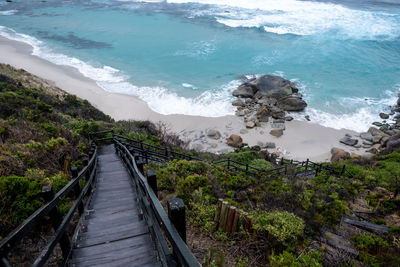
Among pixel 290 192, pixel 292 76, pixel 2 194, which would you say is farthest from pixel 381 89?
pixel 2 194

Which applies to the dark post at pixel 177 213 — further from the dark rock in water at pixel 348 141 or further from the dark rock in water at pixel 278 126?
the dark rock in water at pixel 348 141

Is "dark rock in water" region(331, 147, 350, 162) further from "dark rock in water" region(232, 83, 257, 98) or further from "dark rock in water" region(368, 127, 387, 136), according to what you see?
"dark rock in water" region(232, 83, 257, 98)

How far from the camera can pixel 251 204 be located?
7.36 m

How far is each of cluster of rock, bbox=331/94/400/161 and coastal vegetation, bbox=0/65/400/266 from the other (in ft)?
26.2

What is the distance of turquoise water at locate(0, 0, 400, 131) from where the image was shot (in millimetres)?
28625

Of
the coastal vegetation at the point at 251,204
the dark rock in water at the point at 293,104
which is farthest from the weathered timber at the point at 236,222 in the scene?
the dark rock in water at the point at 293,104

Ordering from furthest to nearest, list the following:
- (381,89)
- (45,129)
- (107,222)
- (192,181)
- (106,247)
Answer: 1. (381,89)
2. (45,129)
3. (192,181)
4. (107,222)
5. (106,247)

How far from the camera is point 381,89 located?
3083 cm

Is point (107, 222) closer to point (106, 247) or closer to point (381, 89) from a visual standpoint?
point (106, 247)

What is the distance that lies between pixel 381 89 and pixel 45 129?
116ft

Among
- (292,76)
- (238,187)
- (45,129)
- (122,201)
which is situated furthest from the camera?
(292,76)

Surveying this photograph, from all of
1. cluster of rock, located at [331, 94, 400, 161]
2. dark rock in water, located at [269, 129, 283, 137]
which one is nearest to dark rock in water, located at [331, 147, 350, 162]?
cluster of rock, located at [331, 94, 400, 161]

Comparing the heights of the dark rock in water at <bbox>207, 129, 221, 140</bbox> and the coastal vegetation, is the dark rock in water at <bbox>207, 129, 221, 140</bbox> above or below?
above

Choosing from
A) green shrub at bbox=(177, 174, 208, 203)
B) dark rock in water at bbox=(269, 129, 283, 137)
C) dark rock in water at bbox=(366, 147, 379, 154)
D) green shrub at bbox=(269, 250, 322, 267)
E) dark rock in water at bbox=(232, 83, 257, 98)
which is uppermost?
dark rock in water at bbox=(232, 83, 257, 98)
